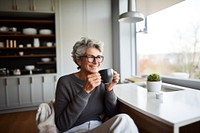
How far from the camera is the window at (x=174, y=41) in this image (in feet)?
7.14

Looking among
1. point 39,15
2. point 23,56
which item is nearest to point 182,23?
point 39,15

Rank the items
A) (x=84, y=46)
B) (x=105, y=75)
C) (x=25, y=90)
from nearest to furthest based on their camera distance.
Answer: (x=105, y=75)
(x=84, y=46)
(x=25, y=90)

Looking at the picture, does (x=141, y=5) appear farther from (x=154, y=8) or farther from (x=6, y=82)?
(x=6, y=82)

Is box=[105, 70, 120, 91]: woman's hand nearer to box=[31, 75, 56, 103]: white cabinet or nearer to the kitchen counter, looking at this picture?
the kitchen counter

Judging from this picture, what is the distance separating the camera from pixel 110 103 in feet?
4.20

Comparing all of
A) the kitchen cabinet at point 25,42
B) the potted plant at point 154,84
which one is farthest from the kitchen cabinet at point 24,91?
the potted plant at point 154,84

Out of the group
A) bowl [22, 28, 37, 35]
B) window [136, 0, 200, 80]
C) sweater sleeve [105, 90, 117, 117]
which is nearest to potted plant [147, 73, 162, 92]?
sweater sleeve [105, 90, 117, 117]

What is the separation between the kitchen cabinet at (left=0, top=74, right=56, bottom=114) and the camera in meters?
3.13

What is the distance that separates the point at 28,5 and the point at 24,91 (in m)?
1.70

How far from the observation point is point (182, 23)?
2.36 m

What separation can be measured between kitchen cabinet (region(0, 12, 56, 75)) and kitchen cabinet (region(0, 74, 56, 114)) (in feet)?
1.06

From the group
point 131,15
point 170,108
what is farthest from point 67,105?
point 131,15

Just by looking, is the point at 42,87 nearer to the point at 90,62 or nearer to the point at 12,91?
the point at 12,91

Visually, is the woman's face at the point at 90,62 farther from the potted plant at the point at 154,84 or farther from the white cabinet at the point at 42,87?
the white cabinet at the point at 42,87
